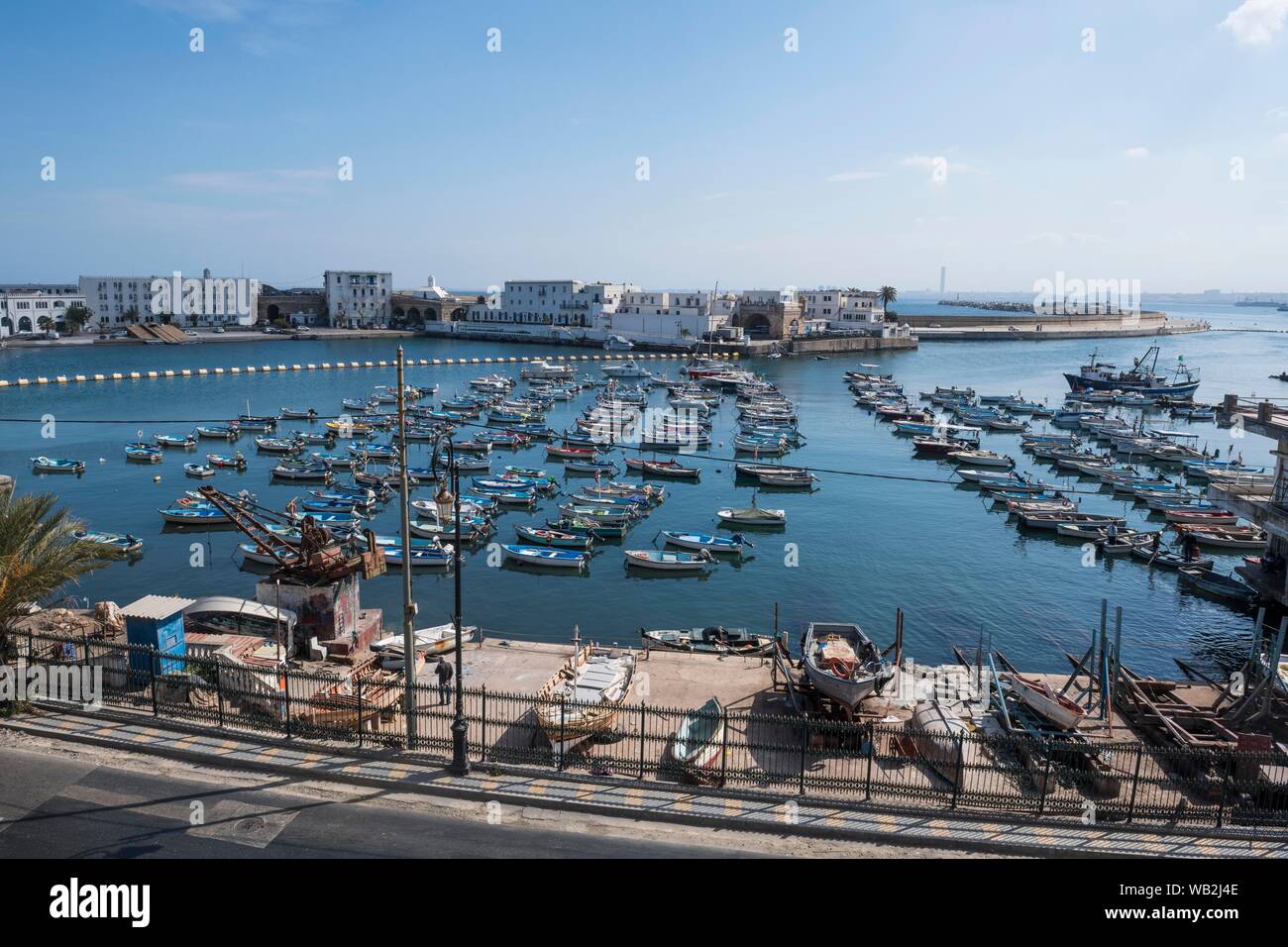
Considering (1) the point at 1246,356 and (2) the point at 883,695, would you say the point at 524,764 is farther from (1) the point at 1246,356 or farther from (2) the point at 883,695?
(1) the point at 1246,356

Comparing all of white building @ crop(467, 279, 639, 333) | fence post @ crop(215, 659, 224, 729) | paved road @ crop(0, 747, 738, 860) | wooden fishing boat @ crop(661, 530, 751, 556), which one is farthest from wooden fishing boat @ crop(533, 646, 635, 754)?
white building @ crop(467, 279, 639, 333)

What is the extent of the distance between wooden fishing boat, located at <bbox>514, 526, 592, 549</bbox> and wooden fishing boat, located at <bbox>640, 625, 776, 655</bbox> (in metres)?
11.8

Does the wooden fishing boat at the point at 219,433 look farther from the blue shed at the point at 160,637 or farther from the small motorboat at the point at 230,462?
the blue shed at the point at 160,637

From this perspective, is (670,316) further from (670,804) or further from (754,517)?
(670,804)

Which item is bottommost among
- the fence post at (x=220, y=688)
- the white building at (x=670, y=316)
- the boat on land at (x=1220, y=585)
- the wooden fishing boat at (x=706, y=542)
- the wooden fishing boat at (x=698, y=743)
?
the boat on land at (x=1220, y=585)

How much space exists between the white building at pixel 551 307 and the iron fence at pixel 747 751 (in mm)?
119888

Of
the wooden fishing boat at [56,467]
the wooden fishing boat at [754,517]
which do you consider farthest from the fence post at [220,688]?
the wooden fishing boat at [56,467]

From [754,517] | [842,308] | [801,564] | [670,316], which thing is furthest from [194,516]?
[842,308]

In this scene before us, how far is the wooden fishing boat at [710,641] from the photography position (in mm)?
25062

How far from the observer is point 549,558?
3659cm

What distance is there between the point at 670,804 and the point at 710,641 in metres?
12.8
